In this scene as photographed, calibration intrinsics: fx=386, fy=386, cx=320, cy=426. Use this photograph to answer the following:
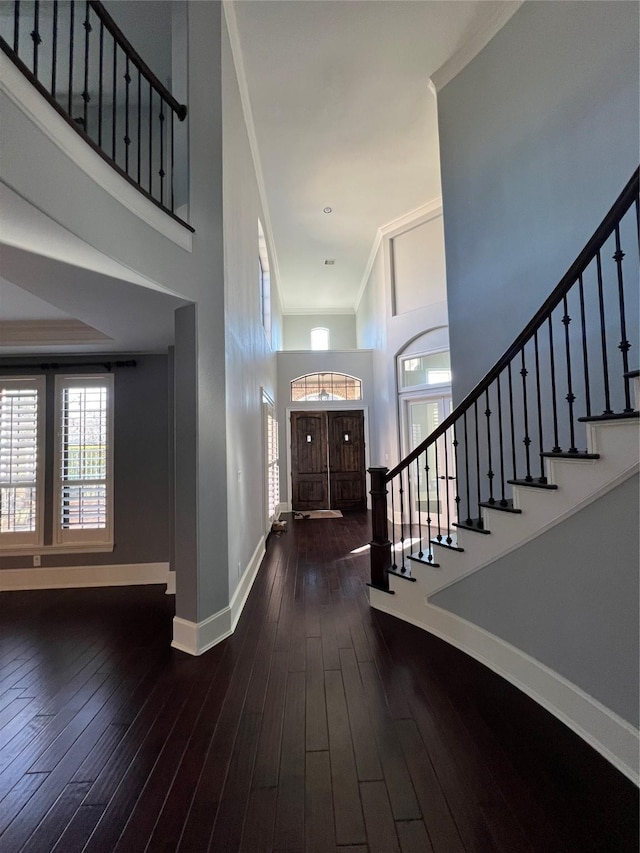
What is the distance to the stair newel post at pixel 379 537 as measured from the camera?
3.31m

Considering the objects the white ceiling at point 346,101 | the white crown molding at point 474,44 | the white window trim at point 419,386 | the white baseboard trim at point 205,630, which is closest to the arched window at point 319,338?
the white ceiling at point 346,101

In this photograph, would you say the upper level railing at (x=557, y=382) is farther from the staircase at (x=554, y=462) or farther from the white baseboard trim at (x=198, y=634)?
the white baseboard trim at (x=198, y=634)

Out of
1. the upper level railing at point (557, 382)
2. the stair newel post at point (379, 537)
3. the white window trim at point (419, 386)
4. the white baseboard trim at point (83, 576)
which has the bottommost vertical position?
the white baseboard trim at point (83, 576)

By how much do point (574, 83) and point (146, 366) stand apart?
4.38 metres

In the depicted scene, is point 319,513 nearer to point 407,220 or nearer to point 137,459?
point 137,459

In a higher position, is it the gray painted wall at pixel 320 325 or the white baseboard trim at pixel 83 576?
the gray painted wall at pixel 320 325

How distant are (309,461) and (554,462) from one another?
6.50 metres

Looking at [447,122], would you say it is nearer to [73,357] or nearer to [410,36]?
[410,36]

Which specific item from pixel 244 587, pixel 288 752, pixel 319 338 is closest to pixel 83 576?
pixel 244 587

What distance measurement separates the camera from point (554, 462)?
6.46ft

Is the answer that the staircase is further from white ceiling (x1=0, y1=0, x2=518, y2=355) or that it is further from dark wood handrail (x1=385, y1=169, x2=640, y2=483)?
white ceiling (x1=0, y1=0, x2=518, y2=355)

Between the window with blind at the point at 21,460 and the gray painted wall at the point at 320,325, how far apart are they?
25.0 feet

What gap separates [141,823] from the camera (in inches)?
→ 57.2

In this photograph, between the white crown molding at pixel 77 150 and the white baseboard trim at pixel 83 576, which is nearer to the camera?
the white crown molding at pixel 77 150
